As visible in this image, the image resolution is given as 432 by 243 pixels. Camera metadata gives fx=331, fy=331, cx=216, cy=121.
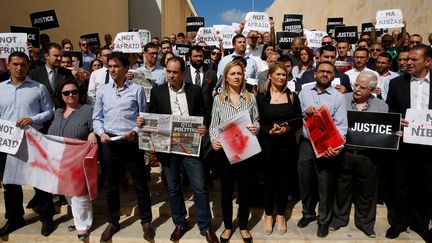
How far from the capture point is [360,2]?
23484 mm

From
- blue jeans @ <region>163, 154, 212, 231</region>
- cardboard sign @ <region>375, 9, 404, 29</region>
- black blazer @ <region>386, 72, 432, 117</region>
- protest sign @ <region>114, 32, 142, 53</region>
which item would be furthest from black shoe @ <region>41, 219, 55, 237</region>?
cardboard sign @ <region>375, 9, 404, 29</region>

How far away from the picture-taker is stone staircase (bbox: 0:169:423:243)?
4.14 m

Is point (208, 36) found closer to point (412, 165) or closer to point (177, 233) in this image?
point (177, 233)

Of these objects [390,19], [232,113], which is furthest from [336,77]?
[390,19]

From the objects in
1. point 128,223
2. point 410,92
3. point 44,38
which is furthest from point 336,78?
point 44,38

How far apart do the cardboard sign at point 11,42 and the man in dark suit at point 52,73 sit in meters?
0.61

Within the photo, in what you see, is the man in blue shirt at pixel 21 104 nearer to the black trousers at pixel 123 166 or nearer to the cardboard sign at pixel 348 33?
the black trousers at pixel 123 166

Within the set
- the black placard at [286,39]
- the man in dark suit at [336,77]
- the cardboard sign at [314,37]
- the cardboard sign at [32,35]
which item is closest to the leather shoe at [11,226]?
the cardboard sign at [32,35]

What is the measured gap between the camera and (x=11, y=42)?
16.1 ft

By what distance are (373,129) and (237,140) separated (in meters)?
1.66

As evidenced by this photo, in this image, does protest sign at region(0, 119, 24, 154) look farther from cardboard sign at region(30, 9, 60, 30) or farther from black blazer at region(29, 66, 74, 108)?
cardboard sign at region(30, 9, 60, 30)

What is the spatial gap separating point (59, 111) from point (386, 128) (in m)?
3.91

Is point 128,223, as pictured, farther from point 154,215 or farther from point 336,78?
point 336,78

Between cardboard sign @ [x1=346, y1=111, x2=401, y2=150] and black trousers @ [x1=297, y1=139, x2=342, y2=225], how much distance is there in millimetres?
350
